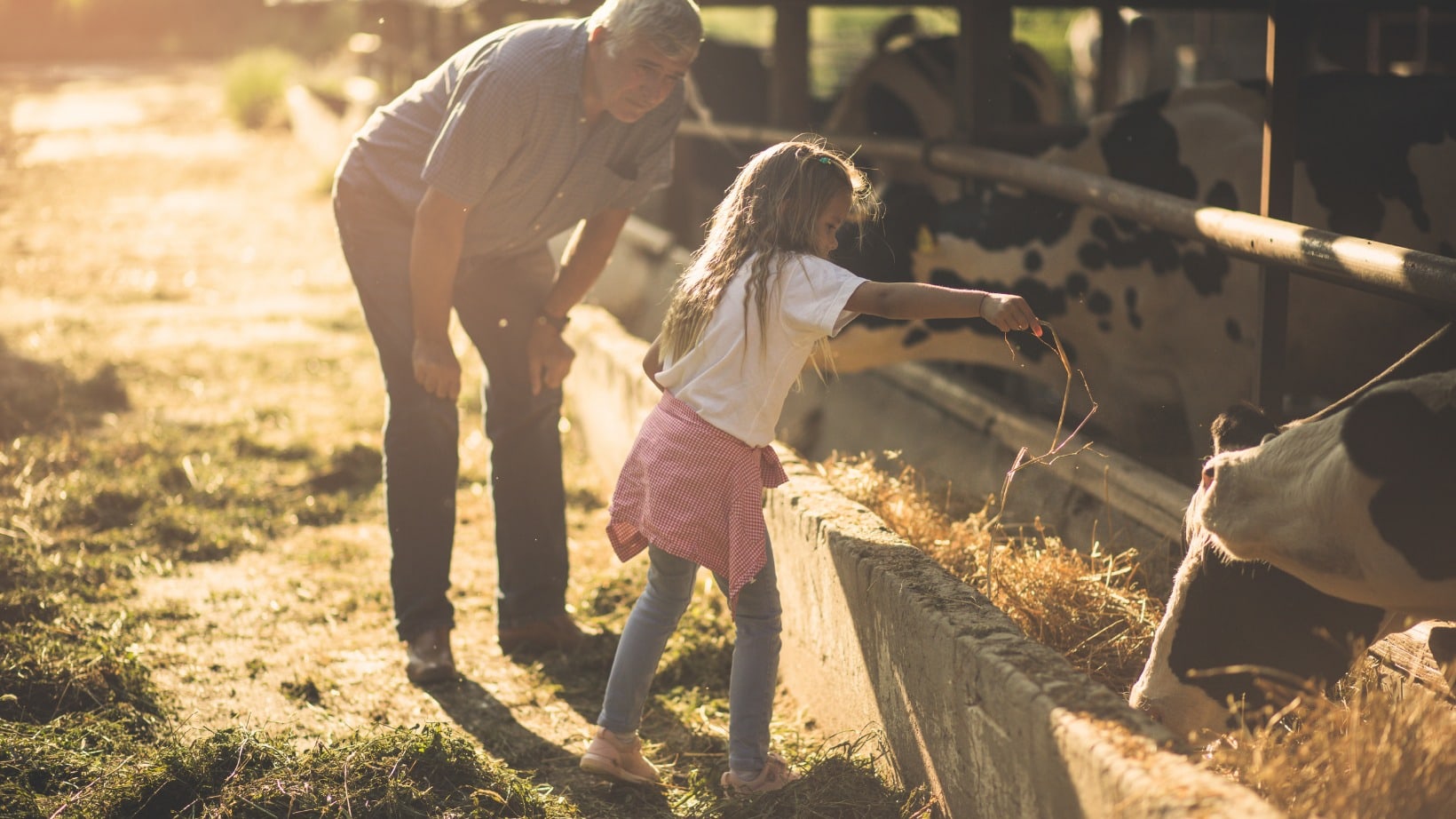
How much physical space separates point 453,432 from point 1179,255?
2426mm

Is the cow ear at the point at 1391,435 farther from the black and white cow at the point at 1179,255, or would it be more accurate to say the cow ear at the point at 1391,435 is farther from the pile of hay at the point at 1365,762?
the black and white cow at the point at 1179,255

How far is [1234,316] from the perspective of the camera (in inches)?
171

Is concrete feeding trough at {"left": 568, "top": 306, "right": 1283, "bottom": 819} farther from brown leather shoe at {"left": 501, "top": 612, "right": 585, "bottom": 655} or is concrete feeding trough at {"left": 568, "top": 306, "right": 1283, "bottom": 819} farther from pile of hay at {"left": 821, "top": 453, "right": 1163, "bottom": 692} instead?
brown leather shoe at {"left": 501, "top": 612, "right": 585, "bottom": 655}

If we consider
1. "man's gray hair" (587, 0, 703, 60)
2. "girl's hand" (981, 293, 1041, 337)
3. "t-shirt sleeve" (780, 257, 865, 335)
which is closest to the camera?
"girl's hand" (981, 293, 1041, 337)

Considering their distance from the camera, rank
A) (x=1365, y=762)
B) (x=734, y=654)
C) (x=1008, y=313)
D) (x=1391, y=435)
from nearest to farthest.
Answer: (x=1365, y=762)
(x=1391, y=435)
(x=1008, y=313)
(x=734, y=654)

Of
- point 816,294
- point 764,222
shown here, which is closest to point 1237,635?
point 816,294

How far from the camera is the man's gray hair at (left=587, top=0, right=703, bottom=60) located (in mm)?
2914

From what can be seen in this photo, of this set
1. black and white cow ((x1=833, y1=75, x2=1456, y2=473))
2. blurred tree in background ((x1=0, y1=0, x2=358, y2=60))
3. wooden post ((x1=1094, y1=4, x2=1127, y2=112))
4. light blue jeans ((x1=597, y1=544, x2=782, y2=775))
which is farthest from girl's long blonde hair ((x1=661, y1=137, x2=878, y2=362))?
blurred tree in background ((x1=0, y1=0, x2=358, y2=60))

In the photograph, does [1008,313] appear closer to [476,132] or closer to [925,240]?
[476,132]

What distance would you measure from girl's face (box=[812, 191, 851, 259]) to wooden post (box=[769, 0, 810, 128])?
392 centimetres

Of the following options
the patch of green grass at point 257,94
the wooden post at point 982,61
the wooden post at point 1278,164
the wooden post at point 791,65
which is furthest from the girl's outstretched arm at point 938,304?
the patch of green grass at point 257,94

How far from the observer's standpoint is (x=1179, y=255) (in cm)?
449

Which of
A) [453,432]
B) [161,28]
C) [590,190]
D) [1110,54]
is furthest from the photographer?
[161,28]

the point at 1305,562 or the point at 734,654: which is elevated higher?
the point at 1305,562
